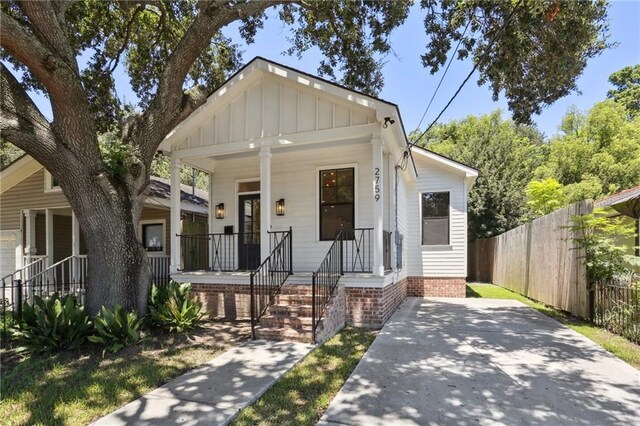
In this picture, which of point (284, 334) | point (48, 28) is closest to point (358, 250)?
point (284, 334)

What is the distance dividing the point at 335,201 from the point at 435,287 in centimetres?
504

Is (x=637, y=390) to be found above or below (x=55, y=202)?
below

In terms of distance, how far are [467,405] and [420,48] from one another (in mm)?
7761

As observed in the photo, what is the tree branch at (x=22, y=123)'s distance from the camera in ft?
16.9

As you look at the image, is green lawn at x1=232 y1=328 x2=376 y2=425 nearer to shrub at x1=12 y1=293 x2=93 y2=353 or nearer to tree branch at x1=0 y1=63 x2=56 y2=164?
shrub at x1=12 y1=293 x2=93 y2=353

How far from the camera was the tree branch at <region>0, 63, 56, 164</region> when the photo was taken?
5.15 m

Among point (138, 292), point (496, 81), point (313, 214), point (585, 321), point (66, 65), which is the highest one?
point (496, 81)

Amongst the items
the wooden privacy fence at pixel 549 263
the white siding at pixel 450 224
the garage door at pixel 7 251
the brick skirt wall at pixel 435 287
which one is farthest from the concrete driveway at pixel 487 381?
the garage door at pixel 7 251

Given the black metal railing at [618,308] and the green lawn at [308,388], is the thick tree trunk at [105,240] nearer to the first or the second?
the green lawn at [308,388]

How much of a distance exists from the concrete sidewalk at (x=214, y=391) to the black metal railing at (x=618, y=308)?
16.3 ft

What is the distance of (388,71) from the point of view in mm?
9922

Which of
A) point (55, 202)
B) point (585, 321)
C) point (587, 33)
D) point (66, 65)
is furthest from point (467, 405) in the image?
point (55, 202)

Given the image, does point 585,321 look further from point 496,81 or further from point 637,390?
point 496,81

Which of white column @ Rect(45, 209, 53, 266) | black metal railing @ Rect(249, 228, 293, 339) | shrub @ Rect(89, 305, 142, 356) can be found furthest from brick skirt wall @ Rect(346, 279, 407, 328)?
white column @ Rect(45, 209, 53, 266)
